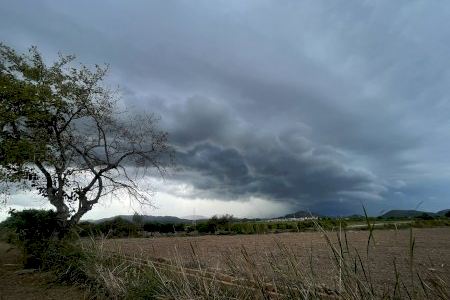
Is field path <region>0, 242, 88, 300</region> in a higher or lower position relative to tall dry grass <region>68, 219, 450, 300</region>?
lower

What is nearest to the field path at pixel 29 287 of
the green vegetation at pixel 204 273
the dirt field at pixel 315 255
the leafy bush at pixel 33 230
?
the green vegetation at pixel 204 273

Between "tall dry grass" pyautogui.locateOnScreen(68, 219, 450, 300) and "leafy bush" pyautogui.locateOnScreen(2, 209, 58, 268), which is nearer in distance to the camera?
"tall dry grass" pyautogui.locateOnScreen(68, 219, 450, 300)

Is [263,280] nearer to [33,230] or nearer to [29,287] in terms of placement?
[29,287]

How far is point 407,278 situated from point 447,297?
7604mm

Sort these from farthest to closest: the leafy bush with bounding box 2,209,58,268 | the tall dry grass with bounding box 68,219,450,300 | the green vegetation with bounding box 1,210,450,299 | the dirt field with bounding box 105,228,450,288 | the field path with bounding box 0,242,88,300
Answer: the leafy bush with bounding box 2,209,58,268
the field path with bounding box 0,242,88,300
the dirt field with bounding box 105,228,450,288
the green vegetation with bounding box 1,210,450,299
the tall dry grass with bounding box 68,219,450,300

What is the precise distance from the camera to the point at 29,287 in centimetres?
1097

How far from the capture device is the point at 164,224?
44.8 meters

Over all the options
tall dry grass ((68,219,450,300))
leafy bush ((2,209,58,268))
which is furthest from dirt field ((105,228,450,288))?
leafy bush ((2,209,58,268))

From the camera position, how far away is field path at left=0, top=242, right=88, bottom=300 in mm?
9531

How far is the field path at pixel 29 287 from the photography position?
9531mm

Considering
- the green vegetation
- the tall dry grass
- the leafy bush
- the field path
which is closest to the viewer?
the tall dry grass

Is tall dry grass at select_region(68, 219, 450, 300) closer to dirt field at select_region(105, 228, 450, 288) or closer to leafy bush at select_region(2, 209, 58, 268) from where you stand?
dirt field at select_region(105, 228, 450, 288)

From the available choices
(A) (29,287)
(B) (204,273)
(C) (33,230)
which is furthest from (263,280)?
(C) (33,230)

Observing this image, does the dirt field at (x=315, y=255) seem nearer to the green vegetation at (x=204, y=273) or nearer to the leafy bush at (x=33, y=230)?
the green vegetation at (x=204, y=273)
